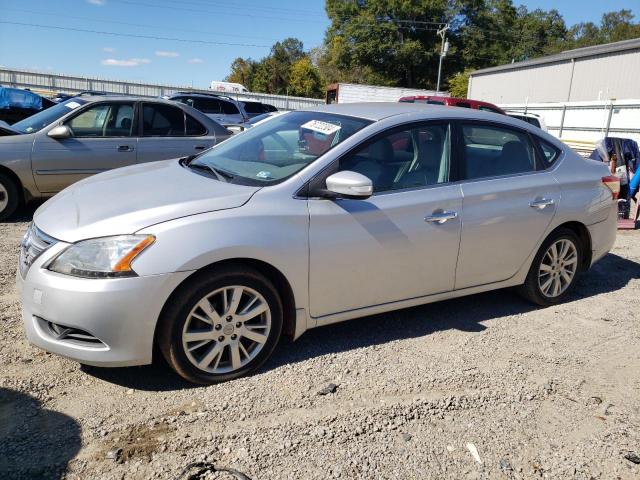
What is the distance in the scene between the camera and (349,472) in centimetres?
253

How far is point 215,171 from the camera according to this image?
12.2 ft

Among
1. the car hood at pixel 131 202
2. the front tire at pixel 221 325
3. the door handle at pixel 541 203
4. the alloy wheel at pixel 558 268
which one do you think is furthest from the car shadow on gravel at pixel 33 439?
the alloy wheel at pixel 558 268

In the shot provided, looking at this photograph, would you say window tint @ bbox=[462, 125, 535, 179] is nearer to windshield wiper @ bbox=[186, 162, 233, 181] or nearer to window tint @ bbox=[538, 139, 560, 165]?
window tint @ bbox=[538, 139, 560, 165]

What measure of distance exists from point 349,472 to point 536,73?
119 ft

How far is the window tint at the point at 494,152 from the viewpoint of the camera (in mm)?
4086

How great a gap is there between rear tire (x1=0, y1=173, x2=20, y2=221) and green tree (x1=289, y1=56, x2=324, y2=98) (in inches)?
2318

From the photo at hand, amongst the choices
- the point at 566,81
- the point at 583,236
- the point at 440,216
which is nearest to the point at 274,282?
the point at 440,216

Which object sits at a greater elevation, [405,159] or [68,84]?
[68,84]

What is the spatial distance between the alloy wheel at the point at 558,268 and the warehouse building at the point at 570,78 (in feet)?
80.0

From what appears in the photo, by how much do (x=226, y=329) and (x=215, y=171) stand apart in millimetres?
1160

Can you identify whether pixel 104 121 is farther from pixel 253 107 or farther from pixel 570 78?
pixel 570 78

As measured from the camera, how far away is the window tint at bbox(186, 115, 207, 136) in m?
7.69

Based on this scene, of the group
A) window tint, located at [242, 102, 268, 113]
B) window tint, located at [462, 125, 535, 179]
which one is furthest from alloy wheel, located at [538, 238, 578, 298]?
window tint, located at [242, 102, 268, 113]

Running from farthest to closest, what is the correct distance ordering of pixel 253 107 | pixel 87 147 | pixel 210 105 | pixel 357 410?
1. pixel 253 107
2. pixel 210 105
3. pixel 87 147
4. pixel 357 410
